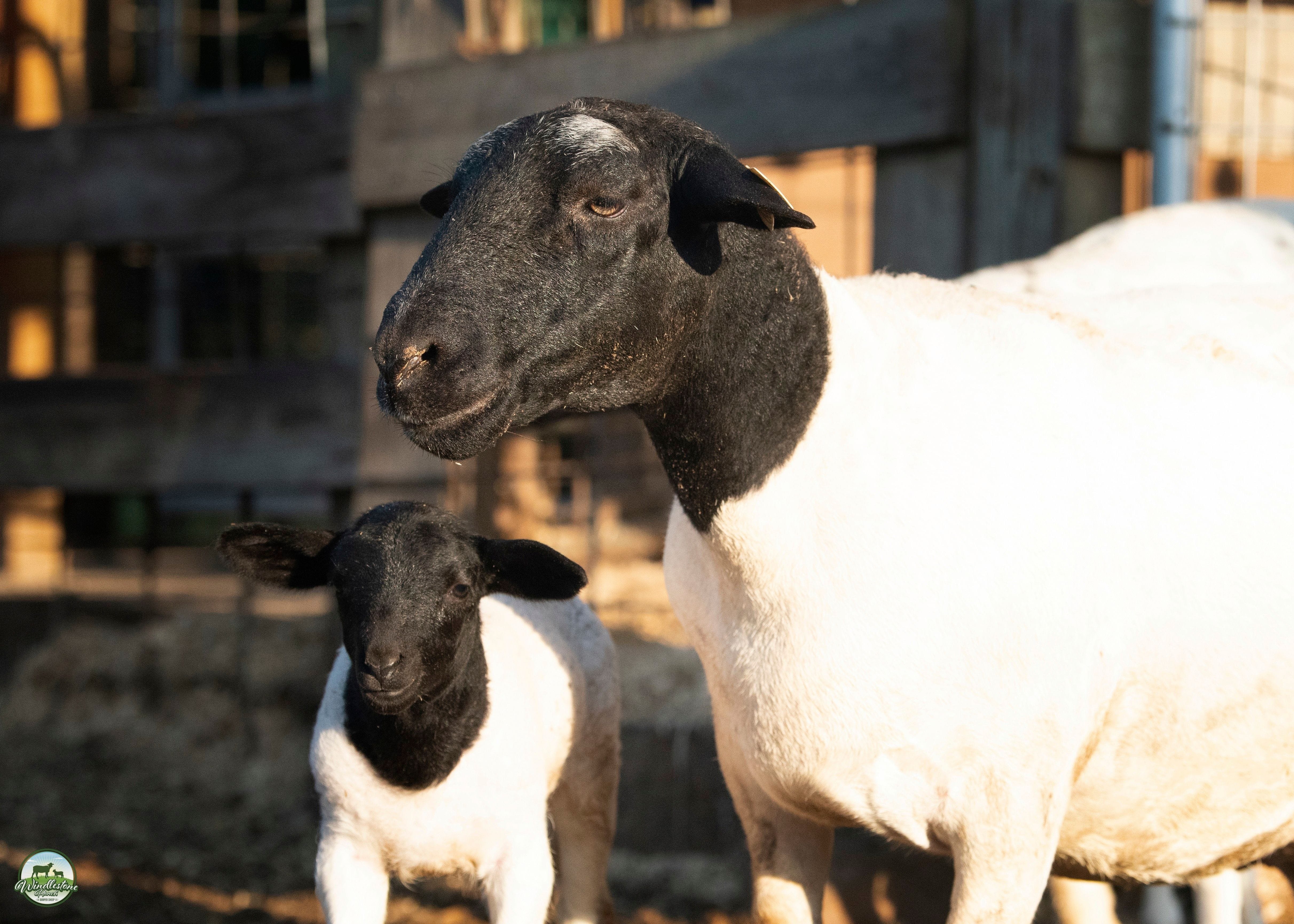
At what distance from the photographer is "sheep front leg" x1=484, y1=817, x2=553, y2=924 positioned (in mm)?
3166

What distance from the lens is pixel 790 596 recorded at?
2555 millimetres

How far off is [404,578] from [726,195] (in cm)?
136

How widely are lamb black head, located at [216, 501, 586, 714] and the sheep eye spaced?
43.5 inches

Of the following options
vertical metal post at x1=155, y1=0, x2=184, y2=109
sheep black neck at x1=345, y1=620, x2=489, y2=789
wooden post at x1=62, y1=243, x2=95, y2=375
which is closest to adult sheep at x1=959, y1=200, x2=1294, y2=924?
sheep black neck at x1=345, y1=620, x2=489, y2=789

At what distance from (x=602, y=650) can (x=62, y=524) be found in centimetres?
563

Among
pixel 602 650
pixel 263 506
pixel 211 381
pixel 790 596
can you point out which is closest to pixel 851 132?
pixel 602 650

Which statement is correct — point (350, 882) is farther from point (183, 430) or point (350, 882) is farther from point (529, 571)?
point (183, 430)

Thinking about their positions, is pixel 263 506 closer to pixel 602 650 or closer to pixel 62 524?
pixel 62 524

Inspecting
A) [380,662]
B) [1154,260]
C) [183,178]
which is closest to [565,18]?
[183,178]

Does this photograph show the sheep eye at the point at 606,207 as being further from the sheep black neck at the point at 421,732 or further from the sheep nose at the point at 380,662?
the sheep black neck at the point at 421,732

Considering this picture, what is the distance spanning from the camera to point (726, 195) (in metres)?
2.27

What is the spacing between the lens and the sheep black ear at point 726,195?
227 cm

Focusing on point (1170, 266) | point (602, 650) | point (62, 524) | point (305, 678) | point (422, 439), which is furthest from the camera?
point (62, 524)

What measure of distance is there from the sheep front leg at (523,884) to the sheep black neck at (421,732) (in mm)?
280
